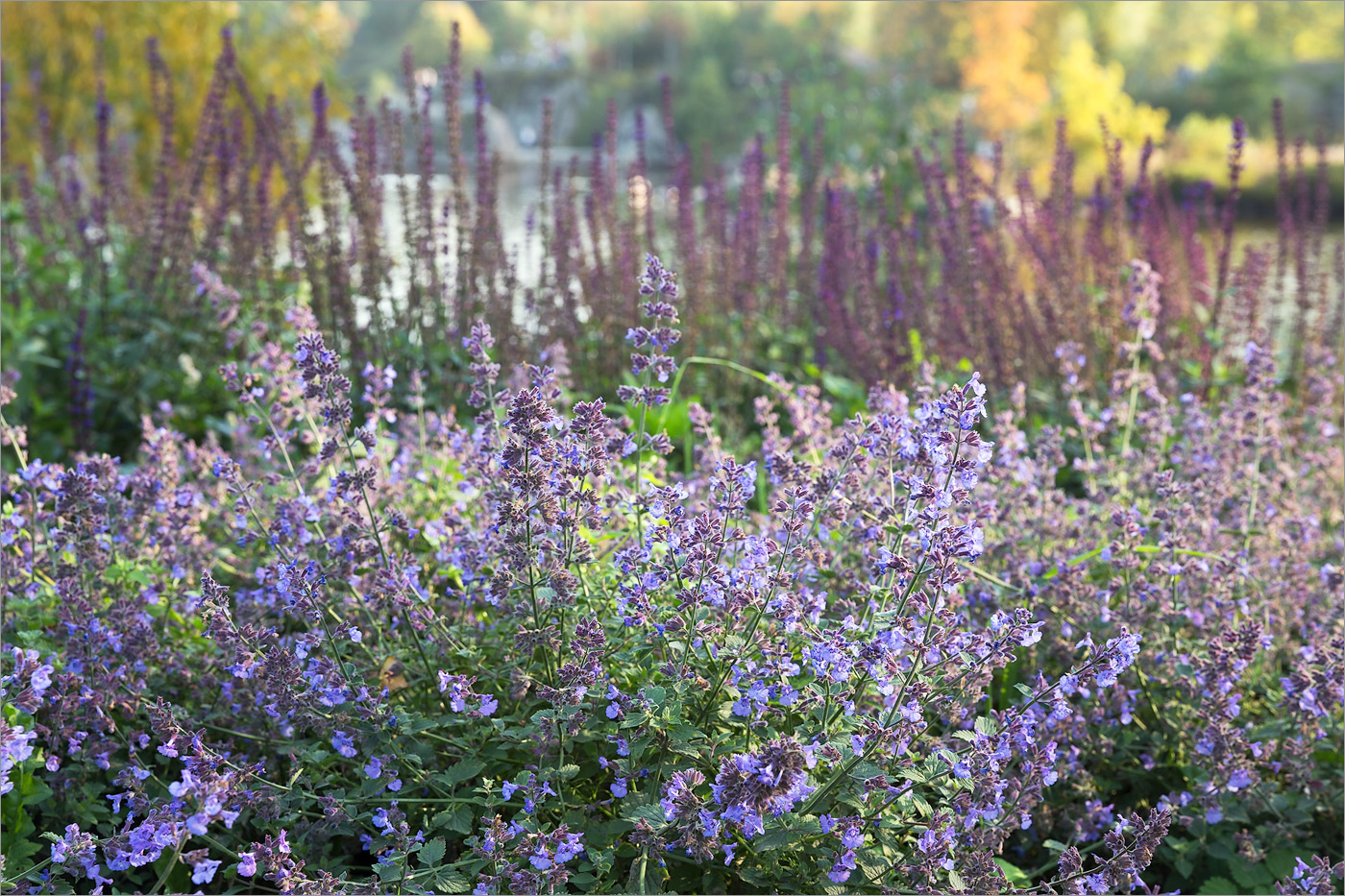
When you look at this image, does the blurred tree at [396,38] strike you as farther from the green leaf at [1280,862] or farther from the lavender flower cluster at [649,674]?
the green leaf at [1280,862]

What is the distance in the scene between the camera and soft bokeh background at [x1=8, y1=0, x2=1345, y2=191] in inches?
364

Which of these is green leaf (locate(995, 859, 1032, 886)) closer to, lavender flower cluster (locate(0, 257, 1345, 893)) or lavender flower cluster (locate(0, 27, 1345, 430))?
lavender flower cluster (locate(0, 257, 1345, 893))

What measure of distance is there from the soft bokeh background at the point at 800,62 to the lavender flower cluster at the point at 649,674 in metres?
2.70

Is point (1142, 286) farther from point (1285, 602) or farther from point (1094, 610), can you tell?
point (1094, 610)

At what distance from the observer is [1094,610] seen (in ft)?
7.58

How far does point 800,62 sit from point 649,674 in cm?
1265

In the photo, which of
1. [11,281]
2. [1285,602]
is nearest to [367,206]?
[11,281]

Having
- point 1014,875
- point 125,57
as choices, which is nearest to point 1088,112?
point 125,57

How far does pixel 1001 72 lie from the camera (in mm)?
18891

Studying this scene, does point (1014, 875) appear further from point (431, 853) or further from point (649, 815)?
point (431, 853)

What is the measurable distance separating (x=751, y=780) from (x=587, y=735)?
0.44 metres

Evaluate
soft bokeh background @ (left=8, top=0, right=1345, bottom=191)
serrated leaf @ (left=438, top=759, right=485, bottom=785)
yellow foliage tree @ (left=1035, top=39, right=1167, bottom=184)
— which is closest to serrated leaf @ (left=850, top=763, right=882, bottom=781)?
serrated leaf @ (left=438, top=759, right=485, bottom=785)

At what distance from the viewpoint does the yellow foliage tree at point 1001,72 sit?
18953 mm

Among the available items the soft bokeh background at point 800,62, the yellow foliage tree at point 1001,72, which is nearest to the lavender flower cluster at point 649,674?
the soft bokeh background at point 800,62
